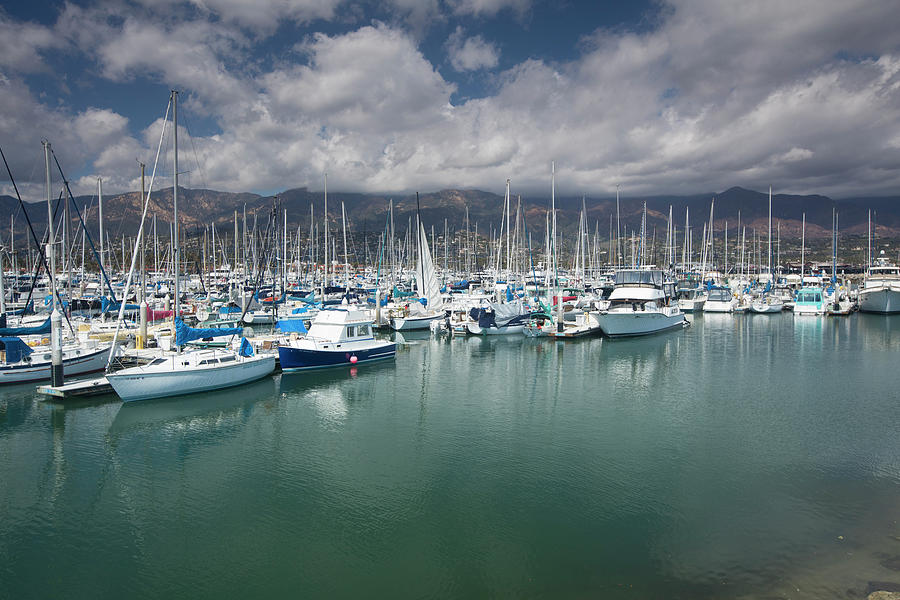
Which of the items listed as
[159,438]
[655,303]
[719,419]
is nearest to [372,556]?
[159,438]

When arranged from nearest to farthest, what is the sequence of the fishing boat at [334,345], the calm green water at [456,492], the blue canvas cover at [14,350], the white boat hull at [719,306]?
the calm green water at [456,492], the blue canvas cover at [14,350], the fishing boat at [334,345], the white boat hull at [719,306]

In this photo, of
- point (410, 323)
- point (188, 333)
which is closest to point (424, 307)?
point (410, 323)

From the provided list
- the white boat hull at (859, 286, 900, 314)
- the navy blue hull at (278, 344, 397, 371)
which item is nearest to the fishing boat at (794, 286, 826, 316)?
the white boat hull at (859, 286, 900, 314)

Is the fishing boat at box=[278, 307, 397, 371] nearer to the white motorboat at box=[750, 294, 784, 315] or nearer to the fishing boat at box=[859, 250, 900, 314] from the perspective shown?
the white motorboat at box=[750, 294, 784, 315]

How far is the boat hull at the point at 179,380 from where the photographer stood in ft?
94.0

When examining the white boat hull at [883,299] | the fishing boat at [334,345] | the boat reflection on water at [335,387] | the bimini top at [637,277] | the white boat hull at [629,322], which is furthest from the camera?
the white boat hull at [883,299]

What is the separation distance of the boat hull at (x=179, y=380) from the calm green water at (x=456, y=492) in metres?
0.79

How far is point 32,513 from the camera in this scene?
57.2ft

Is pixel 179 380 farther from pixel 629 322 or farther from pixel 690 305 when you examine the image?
pixel 690 305

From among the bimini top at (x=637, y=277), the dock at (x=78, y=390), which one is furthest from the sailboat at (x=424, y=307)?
the dock at (x=78, y=390)

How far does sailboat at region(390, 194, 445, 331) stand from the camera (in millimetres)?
59188

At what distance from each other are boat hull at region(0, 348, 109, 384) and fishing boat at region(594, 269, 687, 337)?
4246cm

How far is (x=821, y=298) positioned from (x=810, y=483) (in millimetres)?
70732

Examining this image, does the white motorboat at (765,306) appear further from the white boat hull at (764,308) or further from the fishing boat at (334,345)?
the fishing boat at (334,345)
